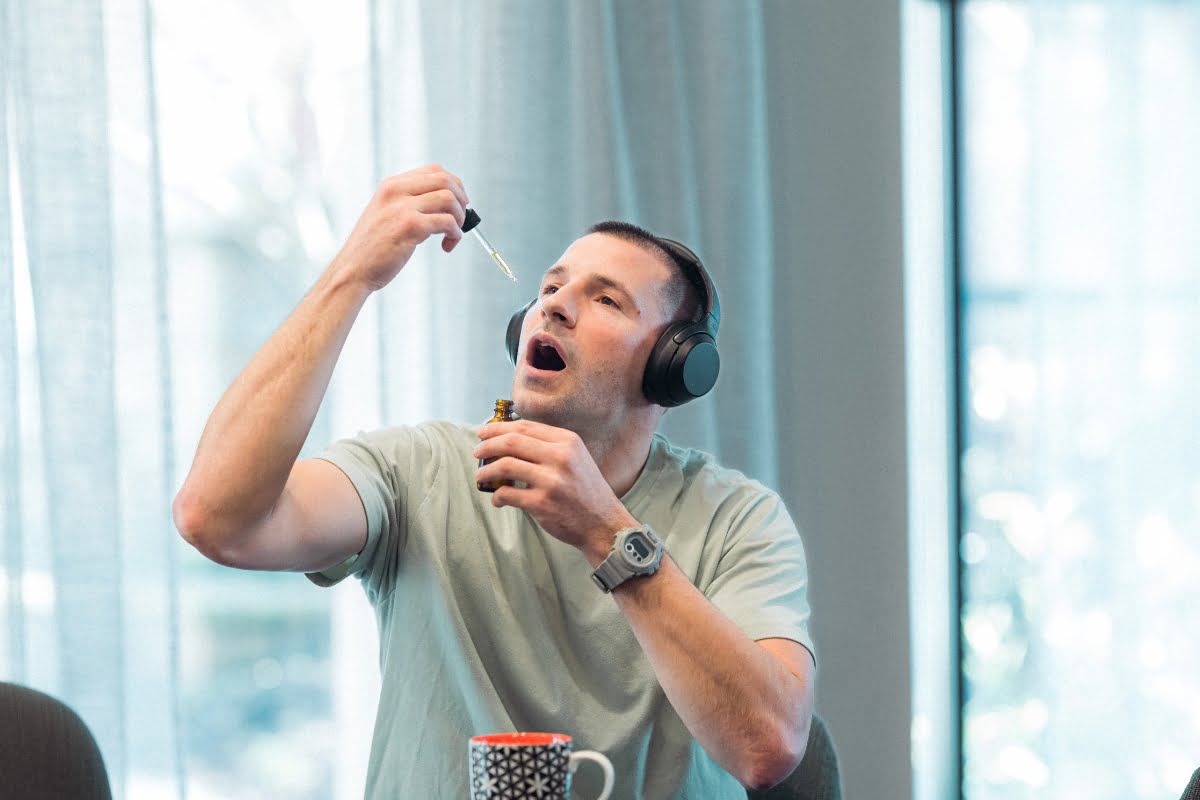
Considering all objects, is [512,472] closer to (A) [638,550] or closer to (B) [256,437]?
(A) [638,550]

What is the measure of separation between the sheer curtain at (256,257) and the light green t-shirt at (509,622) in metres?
0.75

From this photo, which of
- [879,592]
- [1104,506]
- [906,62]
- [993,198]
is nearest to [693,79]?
[906,62]

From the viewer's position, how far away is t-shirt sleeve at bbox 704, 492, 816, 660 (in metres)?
1.39

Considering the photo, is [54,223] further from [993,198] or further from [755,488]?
[993,198]

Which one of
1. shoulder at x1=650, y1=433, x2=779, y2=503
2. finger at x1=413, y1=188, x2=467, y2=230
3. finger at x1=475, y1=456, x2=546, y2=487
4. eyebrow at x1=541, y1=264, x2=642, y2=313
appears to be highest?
finger at x1=413, y1=188, x2=467, y2=230

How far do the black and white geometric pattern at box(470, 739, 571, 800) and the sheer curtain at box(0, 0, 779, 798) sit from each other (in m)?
1.37

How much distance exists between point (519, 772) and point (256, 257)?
1613mm

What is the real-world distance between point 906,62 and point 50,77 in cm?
207

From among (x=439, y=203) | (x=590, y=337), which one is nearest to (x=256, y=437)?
(x=439, y=203)

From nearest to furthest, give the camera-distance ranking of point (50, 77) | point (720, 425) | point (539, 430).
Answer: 1. point (539, 430)
2. point (50, 77)
3. point (720, 425)

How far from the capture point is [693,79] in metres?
2.63

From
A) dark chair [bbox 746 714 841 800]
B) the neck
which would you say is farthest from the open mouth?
dark chair [bbox 746 714 841 800]

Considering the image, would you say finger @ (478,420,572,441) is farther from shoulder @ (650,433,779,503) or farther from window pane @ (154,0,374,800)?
window pane @ (154,0,374,800)

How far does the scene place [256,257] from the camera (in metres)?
2.27
